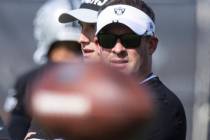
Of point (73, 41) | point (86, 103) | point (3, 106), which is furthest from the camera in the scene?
point (3, 106)

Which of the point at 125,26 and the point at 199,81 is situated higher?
the point at 125,26

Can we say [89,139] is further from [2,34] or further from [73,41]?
[2,34]

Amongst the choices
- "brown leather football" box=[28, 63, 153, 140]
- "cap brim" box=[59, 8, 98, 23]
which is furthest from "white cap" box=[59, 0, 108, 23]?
"brown leather football" box=[28, 63, 153, 140]

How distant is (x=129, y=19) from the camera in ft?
5.90

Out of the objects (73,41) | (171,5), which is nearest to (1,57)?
(171,5)

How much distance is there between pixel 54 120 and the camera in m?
0.80

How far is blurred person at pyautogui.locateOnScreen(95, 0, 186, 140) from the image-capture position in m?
1.80

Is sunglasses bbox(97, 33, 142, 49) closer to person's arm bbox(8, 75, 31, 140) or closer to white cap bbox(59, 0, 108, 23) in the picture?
white cap bbox(59, 0, 108, 23)

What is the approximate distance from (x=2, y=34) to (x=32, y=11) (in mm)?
195

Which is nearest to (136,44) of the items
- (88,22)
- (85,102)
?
(88,22)

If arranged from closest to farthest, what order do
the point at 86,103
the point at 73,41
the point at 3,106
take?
the point at 86,103
the point at 73,41
the point at 3,106

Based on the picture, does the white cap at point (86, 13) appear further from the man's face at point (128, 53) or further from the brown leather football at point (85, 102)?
the brown leather football at point (85, 102)

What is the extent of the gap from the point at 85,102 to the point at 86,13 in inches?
56.2

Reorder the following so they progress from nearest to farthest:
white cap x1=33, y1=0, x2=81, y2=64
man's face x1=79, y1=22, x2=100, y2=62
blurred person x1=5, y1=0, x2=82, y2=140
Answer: man's face x1=79, y1=22, x2=100, y2=62
blurred person x1=5, y1=0, x2=82, y2=140
white cap x1=33, y1=0, x2=81, y2=64
